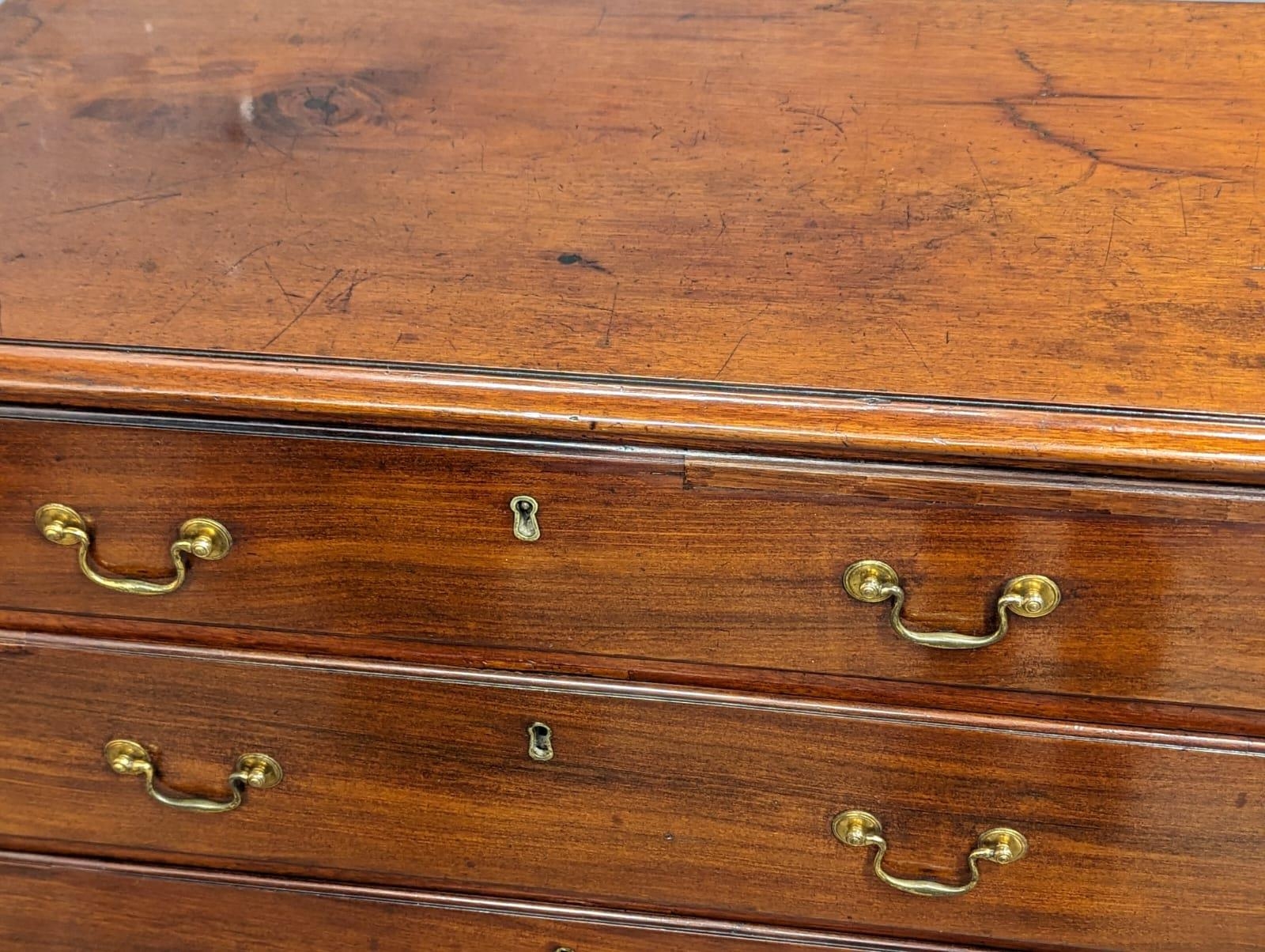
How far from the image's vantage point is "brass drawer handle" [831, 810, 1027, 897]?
0.88 m

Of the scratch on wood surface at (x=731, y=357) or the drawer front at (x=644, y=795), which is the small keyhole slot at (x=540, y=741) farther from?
the scratch on wood surface at (x=731, y=357)

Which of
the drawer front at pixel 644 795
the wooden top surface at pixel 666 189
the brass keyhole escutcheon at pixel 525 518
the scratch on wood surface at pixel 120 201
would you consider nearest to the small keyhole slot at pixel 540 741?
the drawer front at pixel 644 795

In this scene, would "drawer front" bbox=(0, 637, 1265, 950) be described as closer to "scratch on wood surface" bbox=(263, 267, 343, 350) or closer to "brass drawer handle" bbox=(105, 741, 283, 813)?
"brass drawer handle" bbox=(105, 741, 283, 813)

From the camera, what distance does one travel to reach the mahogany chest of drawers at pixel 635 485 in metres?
0.73

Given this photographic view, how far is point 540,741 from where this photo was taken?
888 mm

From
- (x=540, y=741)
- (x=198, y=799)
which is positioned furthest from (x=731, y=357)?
(x=198, y=799)

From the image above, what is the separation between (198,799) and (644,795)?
34 cm

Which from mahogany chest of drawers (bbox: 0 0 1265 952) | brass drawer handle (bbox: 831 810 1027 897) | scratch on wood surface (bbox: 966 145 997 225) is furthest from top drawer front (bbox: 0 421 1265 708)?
scratch on wood surface (bbox: 966 145 997 225)

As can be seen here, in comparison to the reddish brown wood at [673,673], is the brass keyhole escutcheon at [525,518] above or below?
above

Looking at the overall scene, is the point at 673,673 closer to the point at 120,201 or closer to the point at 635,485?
the point at 635,485

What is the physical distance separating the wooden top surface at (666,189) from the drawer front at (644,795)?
25cm

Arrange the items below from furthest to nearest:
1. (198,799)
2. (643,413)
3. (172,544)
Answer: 1. (198,799)
2. (172,544)
3. (643,413)

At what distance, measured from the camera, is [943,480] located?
72 centimetres

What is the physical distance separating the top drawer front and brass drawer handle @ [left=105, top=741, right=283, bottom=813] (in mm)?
135
